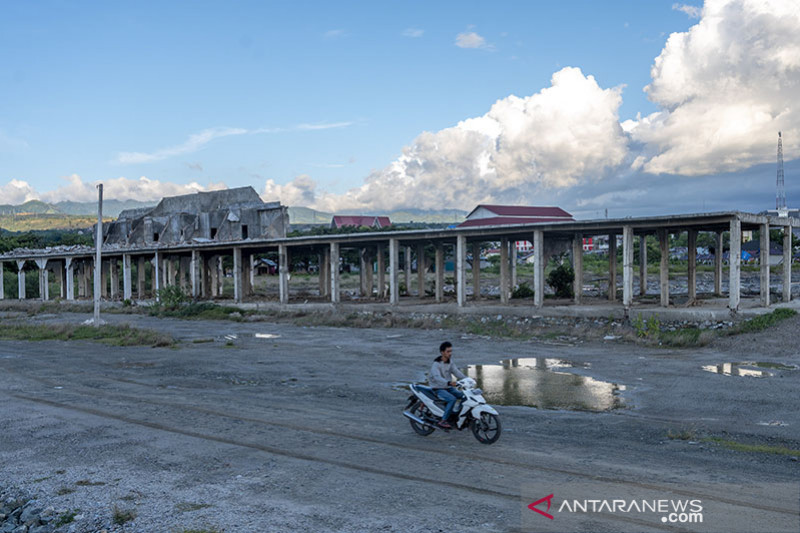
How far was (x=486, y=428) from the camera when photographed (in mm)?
9680

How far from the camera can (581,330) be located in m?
25.9

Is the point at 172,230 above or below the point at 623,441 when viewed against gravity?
above

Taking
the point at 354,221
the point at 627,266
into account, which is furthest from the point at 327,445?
the point at 354,221

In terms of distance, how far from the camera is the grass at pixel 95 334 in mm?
25969

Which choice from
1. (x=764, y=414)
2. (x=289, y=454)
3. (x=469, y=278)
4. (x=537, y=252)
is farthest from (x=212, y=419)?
(x=469, y=278)

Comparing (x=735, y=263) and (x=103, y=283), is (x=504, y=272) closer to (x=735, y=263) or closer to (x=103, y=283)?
(x=735, y=263)

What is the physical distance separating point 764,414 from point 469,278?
63657mm

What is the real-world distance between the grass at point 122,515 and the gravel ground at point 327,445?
25mm

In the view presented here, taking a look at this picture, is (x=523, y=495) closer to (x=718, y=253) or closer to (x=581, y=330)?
(x=581, y=330)

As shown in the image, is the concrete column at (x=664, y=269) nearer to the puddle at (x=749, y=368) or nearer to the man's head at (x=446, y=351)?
the puddle at (x=749, y=368)

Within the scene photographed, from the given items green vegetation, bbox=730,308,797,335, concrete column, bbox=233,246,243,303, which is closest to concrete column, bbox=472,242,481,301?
concrete column, bbox=233,246,243,303

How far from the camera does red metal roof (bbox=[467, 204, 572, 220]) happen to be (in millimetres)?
57100

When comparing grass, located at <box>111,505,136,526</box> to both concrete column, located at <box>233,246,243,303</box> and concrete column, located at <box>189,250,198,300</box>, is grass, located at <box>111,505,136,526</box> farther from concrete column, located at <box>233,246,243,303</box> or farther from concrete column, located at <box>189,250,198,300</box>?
concrete column, located at <box>189,250,198,300</box>

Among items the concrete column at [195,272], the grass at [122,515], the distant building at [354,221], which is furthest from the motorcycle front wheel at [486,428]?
the distant building at [354,221]
